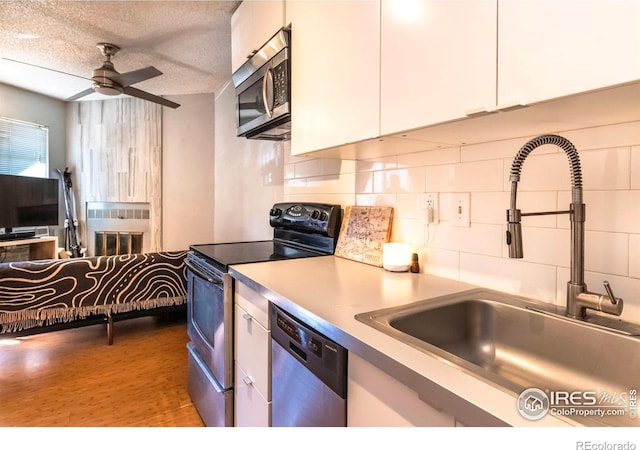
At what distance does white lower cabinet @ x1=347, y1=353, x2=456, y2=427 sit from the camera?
0.64m

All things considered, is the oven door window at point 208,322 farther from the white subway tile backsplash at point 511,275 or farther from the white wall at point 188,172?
the white wall at point 188,172

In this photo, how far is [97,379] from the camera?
2309 mm

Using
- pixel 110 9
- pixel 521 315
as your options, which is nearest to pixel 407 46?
pixel 521 315

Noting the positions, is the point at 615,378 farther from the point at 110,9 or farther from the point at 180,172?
the point at 180,172

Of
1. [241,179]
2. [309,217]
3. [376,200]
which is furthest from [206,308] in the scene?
[241,179]

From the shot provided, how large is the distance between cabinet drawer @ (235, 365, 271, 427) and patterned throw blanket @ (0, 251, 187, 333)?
1723mm

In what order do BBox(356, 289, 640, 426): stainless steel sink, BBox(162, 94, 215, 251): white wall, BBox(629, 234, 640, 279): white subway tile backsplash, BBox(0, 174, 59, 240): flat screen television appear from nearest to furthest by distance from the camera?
BBox(356, 289, 640, 426): stainless steel sink
BBox(629, 234, 640, 279): white subway tile backsplash
BBox(0, 174, 59, 240): flat screen television
BBox(162, 94, 215, 251): white wall

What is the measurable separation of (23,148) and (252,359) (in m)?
5.13

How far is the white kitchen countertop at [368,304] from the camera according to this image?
0.56m

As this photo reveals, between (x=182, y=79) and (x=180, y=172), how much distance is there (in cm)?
129

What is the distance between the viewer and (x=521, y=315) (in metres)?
0.99

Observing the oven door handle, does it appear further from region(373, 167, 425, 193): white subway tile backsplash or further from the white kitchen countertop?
region(373, 167, 425, 193): white subway tile backsplash

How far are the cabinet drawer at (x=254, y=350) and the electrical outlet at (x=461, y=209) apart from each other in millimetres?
800

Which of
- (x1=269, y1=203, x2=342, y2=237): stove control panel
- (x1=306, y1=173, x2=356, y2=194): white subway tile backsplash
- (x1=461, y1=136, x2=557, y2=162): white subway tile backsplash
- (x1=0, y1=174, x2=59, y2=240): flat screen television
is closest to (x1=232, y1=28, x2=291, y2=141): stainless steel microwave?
(x1=306, y1=173, x2=356, y2=194): white subway tile backsplash
